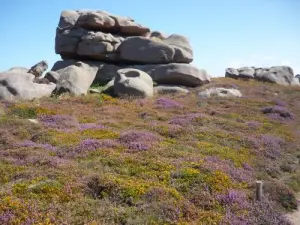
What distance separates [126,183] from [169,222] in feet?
9.06

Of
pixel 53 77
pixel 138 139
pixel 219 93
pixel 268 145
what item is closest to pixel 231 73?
pixel 219 93

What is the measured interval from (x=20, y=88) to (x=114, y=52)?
16424 millimetres

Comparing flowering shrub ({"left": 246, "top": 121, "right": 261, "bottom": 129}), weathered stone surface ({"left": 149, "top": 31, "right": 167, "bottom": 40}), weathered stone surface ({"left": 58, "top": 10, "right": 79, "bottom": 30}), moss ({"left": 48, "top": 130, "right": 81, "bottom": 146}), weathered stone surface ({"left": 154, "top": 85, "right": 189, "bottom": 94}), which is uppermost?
weathered stone surface ({"left": 58, "top": 10, "right": 79, "bottom": 30})

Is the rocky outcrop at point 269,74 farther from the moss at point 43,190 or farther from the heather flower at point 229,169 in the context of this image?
the moss at point 43,190

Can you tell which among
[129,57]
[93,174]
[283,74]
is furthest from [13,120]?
[283,74]

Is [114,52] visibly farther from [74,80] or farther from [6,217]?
[6,217]

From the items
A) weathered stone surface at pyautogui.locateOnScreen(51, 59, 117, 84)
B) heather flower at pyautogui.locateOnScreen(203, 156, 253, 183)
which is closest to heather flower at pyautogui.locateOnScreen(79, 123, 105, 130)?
heather flower at pyautogui.locateOnScreen(203, 156, 253, 183)

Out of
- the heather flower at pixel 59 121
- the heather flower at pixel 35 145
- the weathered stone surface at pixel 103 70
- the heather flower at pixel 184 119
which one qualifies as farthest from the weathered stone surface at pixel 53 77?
the heather flower at pixel 35 145

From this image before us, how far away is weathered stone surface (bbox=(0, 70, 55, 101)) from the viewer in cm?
3272

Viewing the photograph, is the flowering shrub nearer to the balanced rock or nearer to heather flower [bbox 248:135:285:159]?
heather flower [bbox 248:135:285:159]

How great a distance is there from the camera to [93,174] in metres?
14.6

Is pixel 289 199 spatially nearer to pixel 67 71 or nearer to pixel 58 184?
pixel 58 184

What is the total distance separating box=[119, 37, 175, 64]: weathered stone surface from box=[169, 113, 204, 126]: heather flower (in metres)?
18.1

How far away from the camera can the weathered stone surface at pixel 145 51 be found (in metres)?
46.4
